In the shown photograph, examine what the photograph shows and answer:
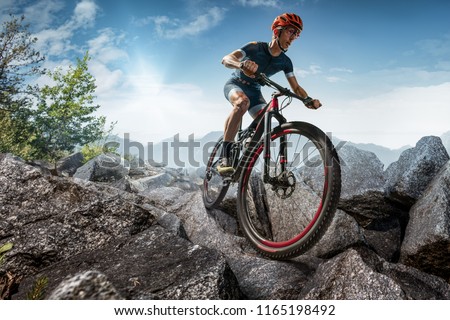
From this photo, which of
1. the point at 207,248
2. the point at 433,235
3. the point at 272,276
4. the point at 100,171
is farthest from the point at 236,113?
the point at 100,171

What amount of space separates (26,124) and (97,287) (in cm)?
4965

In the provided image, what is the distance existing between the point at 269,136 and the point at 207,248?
2.31 meters

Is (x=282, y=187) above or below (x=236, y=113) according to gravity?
below

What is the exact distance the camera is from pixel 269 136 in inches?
219

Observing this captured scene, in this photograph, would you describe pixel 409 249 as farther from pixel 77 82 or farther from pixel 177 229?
pixel 77 82

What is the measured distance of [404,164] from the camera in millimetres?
7246

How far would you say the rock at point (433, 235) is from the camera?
503 centimetres

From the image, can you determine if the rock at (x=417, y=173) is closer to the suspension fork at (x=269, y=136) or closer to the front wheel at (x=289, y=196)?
the front wheel at (x=289, y=196)

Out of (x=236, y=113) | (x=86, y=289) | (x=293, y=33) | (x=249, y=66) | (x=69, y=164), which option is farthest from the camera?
(x=69, y=164)

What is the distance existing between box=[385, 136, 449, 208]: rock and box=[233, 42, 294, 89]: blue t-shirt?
3.17 metres

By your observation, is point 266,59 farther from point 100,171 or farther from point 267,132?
point 100,171

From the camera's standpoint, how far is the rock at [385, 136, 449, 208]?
6426 millimetres

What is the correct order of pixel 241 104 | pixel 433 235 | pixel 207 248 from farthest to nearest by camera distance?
pixel 241 104 → pixel 433 235 → pixel 207 248
